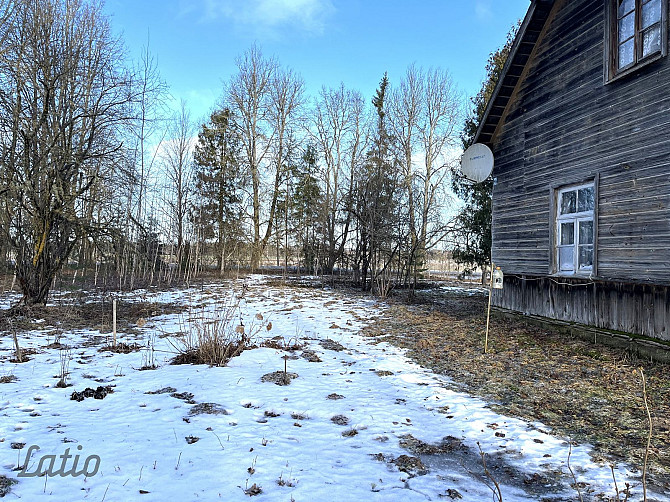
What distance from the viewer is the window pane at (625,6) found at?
6945mm

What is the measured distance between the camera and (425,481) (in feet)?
10.1

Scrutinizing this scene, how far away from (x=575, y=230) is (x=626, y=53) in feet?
10.4

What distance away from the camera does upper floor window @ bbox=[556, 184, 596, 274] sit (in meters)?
7.76

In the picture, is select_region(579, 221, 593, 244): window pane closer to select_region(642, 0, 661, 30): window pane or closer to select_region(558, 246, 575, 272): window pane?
select_region(558, 246, 575, 272): window pane

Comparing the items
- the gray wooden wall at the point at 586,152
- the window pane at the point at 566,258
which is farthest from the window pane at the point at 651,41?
the window pane at the point at 566,258

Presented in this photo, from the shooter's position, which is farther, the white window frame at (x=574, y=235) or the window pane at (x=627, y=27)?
the white window frame at (x=574, y=235)

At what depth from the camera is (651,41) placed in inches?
258

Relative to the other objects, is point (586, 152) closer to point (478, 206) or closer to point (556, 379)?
point (556, 379)

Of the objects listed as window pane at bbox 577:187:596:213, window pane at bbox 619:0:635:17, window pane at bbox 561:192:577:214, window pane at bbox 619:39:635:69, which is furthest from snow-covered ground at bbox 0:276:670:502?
window pane at bbox 619:0:635:17

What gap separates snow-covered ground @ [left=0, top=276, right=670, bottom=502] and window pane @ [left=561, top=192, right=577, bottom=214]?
480cm

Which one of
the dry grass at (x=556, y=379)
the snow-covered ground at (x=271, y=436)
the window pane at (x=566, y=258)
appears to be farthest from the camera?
the window pane at (x=566, y=258)

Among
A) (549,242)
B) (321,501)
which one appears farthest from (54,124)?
(549,242)

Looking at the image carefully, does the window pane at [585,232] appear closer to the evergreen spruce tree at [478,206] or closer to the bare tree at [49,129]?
the evergreen spruce tree at [478,206]

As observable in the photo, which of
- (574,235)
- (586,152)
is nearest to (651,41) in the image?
(586,152)
